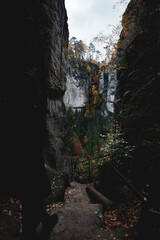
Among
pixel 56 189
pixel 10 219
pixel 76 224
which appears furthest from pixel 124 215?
pixel 10 219

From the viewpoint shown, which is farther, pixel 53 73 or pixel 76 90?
pixel 76 90

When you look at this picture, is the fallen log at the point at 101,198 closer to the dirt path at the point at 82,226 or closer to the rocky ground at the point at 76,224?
the rocky ground at the point at 76,224

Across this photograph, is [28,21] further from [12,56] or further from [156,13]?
[156,13]

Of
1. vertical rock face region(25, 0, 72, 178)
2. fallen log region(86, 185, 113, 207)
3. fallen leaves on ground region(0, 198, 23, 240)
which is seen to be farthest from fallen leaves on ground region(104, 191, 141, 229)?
vertical rock face region(25, 0, 72, 178)

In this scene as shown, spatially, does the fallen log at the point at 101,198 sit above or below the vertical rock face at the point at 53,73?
below

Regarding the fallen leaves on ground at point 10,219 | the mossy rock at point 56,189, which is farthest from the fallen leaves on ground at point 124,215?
the fallen leaves on ground at point 10,219

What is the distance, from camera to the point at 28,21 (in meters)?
1.69

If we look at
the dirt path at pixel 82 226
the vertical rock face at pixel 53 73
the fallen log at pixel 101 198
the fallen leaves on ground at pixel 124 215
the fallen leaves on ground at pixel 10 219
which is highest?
the vertical rock face at pixel 53 73

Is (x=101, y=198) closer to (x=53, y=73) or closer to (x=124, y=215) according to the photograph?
(x=124, y=215)

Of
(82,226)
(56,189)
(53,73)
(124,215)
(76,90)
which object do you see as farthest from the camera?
(76,90)

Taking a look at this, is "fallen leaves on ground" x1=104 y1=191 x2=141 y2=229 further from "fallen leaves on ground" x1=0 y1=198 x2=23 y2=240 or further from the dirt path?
"fallen leaves on ground" x1=0 y1=198 x2=23 y2=240

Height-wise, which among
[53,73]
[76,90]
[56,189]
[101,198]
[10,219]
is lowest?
[101,198]

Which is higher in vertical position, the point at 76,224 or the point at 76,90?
the point at 76,90

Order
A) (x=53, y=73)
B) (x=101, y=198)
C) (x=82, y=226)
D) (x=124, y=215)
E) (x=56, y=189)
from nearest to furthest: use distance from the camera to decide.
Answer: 1. (x=82, y=226)
2. (x=124, y=215)
3. (x=101, y=198)
4. (x=56, y=189)
5. (x=53, y=73)
